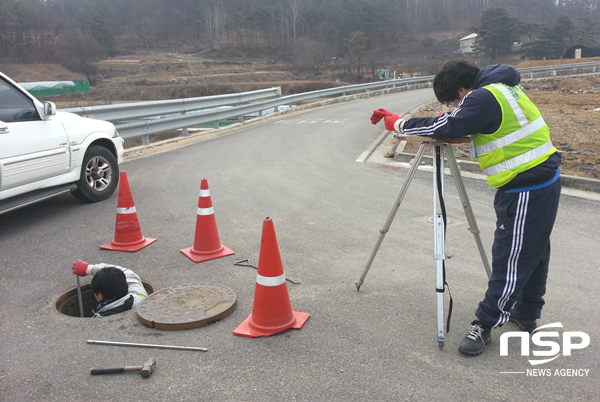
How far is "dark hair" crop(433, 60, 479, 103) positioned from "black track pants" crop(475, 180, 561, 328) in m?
0.76

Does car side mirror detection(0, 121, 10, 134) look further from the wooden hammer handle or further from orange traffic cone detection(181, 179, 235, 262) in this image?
the wooden hammer handle

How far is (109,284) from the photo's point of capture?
4.09 meters

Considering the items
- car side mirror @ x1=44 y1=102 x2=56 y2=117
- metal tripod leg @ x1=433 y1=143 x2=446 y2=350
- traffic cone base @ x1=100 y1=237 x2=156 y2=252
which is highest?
car side mirror @ x1=44 y1=102 x2=56 y2=117

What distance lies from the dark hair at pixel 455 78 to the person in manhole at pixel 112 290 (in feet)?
9.82

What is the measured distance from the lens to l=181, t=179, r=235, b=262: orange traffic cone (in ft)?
16.7

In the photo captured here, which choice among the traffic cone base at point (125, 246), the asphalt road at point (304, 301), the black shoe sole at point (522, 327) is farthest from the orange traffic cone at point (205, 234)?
the black shoe sole at point (522, 327)

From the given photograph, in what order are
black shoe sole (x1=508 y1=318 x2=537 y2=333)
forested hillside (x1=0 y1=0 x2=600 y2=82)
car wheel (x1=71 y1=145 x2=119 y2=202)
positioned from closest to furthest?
black shoe sole (x1=508 y1=318 x2=537 y2=333), car wheel (x1=71 y1=145 x2=119 y2=202), forested hillside (x1=0 y1=0 x2=600 y2=82)

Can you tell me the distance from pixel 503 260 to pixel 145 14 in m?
146

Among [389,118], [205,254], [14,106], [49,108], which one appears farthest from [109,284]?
[14,106]

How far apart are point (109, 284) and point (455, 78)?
3.25 meters

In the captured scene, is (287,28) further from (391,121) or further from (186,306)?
(186,306)

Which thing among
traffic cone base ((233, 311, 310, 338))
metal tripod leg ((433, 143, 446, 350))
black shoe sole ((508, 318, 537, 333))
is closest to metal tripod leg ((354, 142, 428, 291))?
metal tripod leg ((433, 143, 446, 350))

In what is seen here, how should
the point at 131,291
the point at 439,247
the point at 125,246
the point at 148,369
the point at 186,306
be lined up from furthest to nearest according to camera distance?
the point at 125,246 → the point at 131,291 → the point at 186,306 → the point at 439,247 → the point at 148,369

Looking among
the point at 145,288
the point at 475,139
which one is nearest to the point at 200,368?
the point at 145,288
